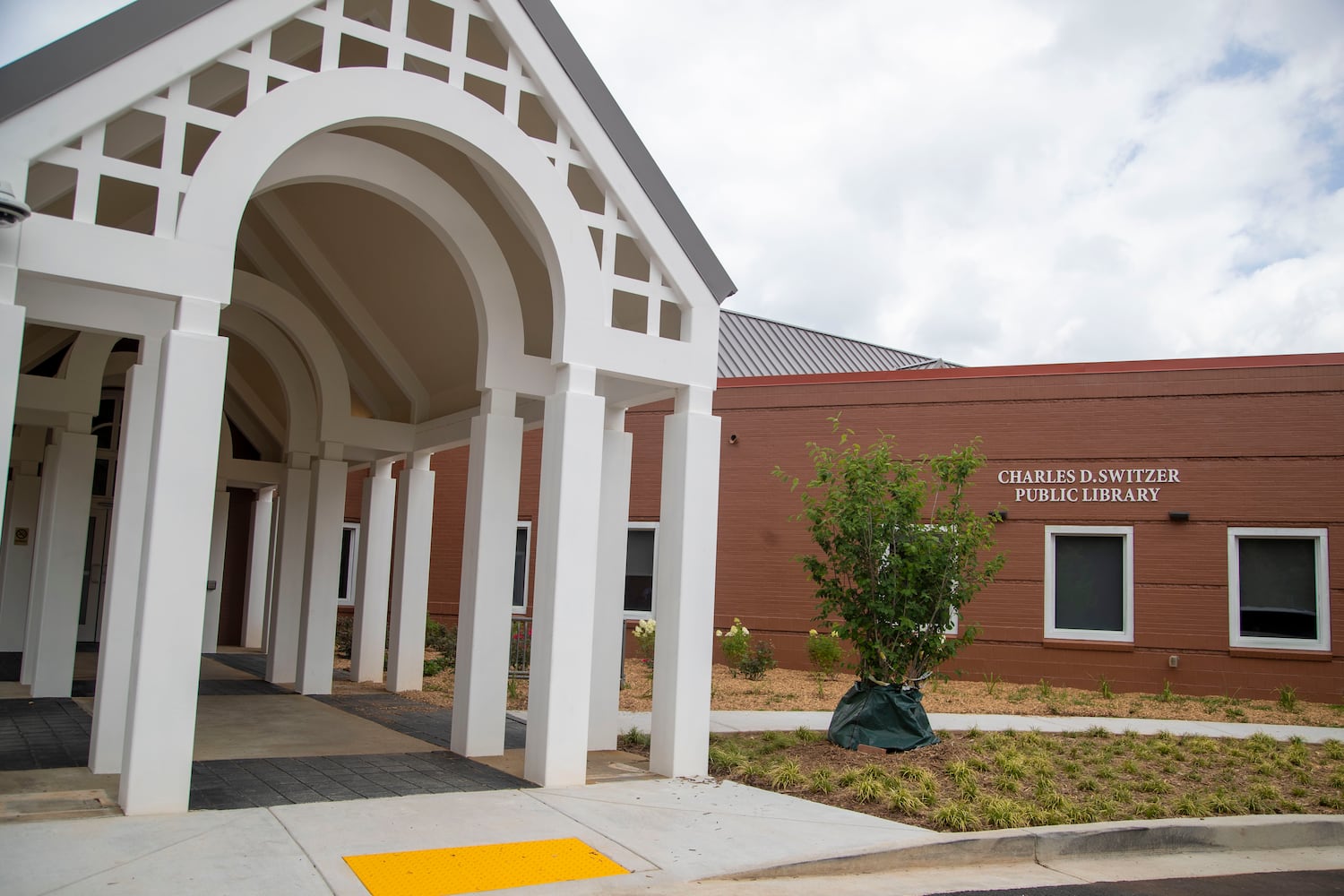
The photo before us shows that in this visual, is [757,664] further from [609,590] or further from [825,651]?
[609,590]

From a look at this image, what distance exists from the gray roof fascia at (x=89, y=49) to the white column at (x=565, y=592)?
11.5ft

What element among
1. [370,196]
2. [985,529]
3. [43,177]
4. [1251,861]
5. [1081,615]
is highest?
[370,196]

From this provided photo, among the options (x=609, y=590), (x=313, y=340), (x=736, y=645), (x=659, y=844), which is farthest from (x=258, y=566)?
(x=659, y=844)

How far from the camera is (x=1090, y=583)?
16.0 meters

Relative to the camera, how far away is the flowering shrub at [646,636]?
54.6 ft

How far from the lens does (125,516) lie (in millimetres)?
7953

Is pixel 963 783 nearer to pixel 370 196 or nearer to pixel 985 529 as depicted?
pixel 985 529

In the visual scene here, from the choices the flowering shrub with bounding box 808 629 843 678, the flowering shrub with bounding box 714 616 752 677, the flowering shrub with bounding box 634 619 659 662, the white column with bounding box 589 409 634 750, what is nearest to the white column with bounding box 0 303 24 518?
the white column with bounding box 589 409 634 750

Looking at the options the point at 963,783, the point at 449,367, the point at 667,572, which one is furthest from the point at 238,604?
the point at 963,783

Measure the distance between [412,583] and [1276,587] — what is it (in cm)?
1239

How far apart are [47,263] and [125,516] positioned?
8.00 ft

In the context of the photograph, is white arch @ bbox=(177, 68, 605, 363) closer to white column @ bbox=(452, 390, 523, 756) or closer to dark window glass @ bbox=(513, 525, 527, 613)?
white column @ bbox=(452, 390, 523, 756)

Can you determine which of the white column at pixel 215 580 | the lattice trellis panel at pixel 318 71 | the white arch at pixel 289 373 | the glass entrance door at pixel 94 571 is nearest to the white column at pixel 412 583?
the white arch at pixel 289 373

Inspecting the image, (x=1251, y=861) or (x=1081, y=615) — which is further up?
(x=1081, y=615)
